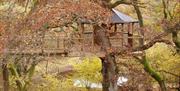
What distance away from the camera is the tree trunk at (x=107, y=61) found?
44.5 feet

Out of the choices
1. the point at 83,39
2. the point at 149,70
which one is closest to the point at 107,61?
the point at 83,39

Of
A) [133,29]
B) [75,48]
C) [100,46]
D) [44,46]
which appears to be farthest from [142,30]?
[44,46]

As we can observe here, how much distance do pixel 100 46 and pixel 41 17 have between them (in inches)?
104

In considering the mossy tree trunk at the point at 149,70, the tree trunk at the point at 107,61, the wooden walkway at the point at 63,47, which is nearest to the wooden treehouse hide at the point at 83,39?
the wooden walkway at the point at 63,47

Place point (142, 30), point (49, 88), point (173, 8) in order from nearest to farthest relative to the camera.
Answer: point (142, 30), point (173, 8), point (49, 88)

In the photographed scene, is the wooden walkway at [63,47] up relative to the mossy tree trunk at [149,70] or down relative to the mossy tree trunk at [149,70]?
up

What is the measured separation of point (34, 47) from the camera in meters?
11.8

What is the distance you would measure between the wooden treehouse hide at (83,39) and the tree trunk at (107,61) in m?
0.16

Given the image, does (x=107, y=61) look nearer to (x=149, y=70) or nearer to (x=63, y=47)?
(x=63, y=47)

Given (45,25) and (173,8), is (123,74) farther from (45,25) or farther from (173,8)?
(45,25)

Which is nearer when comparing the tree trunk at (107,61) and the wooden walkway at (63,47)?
the wooden walkway at (63,47)

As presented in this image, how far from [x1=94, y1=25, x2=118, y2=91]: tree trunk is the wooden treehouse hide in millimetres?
159

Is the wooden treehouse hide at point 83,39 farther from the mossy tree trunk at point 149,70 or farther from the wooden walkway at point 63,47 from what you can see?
the mossy tree trunk at point 149,70

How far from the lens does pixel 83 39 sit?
42.0 ft
